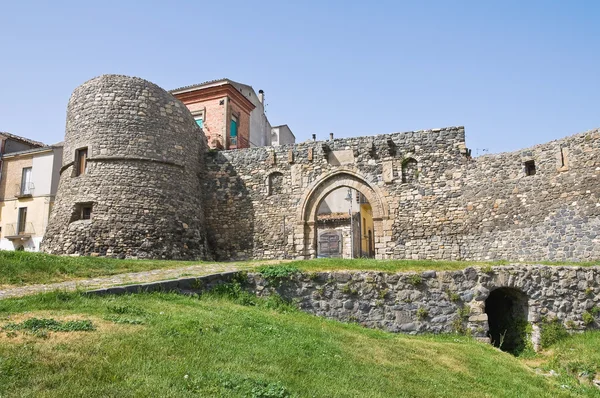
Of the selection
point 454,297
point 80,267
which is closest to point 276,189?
point 80,267

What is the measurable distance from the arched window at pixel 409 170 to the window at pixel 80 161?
10.9m

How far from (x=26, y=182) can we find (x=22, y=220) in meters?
2.15

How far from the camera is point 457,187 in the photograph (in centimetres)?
1641

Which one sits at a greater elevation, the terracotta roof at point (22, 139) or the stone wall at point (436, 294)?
the terracotta roof at point (22, 139)

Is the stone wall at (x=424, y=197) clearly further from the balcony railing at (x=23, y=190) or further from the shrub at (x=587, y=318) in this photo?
the balcony railing at (x=23, y=190)

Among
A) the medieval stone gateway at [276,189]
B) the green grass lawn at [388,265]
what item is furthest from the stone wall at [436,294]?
the medieval stone gateway at [276,189]

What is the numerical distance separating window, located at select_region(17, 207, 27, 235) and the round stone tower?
1260 centimetres

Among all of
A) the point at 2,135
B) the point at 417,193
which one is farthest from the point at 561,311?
the point at 2,135

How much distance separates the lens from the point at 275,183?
18938 mm

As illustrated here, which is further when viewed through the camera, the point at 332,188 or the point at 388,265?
the point at 332,188

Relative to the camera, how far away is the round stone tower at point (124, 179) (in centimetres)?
1606

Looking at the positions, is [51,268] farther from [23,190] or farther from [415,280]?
[23,190]

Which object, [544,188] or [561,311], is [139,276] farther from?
[544,188]

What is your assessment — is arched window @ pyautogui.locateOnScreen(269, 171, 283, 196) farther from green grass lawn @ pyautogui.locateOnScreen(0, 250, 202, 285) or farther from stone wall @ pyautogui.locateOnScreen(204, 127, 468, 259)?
green grass lawn @ pyautogui.locateOnScreen(0, 250, 202, 285)
